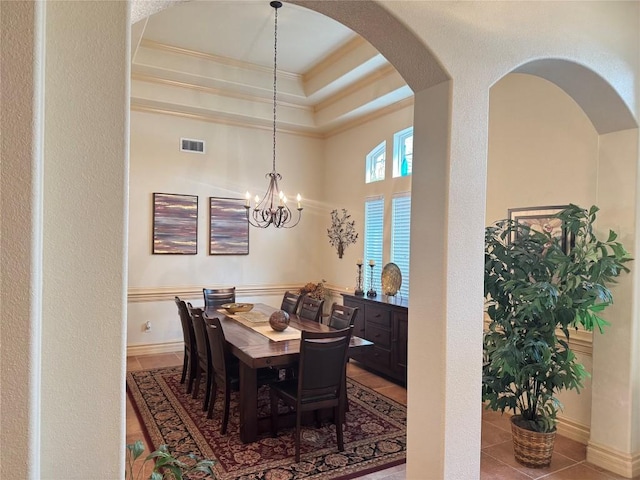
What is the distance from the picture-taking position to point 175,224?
19.6 feet

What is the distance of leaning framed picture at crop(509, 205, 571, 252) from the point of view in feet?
11.9

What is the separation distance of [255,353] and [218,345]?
46 centimetres

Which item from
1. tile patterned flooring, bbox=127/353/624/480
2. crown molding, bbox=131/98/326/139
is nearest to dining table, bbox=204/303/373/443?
tile patterned flooring, bbox=127/353/624/480

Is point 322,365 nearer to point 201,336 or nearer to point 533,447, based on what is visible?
point 201,336

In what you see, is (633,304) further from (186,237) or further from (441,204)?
(186,237)

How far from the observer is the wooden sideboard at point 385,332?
466 cm

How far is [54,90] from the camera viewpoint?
4.09ft

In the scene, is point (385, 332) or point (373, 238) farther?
point (373, 238)

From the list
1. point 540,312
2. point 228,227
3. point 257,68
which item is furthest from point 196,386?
point 257,68

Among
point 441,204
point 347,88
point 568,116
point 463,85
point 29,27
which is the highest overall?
point 347,88

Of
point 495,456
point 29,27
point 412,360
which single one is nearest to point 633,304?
point 495,456

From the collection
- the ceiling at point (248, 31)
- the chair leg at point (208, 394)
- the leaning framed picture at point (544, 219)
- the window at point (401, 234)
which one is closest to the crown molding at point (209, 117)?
the ceiling at point (248, 31)

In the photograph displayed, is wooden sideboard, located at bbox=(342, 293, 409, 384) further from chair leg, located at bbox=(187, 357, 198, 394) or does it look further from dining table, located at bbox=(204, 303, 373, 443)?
chair leg, located at bbox=(187, 357, 198, 394)

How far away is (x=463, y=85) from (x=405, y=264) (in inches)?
139
